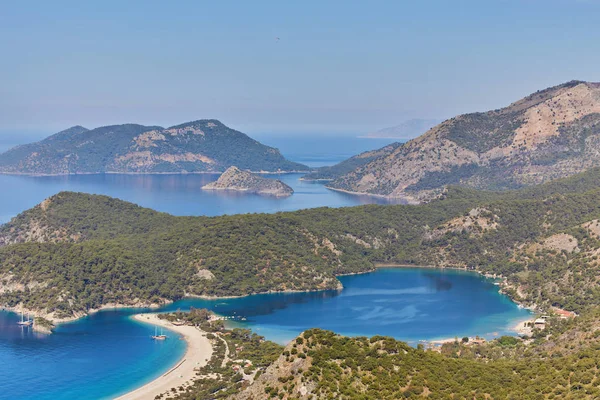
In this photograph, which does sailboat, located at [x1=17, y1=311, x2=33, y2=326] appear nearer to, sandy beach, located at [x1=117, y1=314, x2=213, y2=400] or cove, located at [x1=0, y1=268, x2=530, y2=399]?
cove, located at [x1=0, y1=268, x2=530, y2=399]

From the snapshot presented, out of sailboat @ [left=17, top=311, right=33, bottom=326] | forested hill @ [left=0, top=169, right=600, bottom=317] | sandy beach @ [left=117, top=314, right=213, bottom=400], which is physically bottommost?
sandy beach @ [left=117, top=314, right=213, bottom=400]

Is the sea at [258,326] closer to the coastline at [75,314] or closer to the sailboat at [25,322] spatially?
the sailboat at [25,322]

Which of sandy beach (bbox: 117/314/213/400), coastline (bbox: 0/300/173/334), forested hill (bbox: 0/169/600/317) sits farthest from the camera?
forested hill (bbox: 0/169/600/317)

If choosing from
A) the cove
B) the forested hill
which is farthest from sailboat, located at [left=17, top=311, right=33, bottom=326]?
the forested hill

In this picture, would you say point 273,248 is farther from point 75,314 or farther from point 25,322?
point 25,322

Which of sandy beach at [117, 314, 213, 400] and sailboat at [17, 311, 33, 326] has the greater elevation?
sailboat at [17, 311, 33, 326]

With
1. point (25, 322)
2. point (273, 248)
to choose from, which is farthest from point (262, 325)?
point (25, 322)

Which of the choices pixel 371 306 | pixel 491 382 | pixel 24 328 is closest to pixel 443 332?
pixel 371 306
